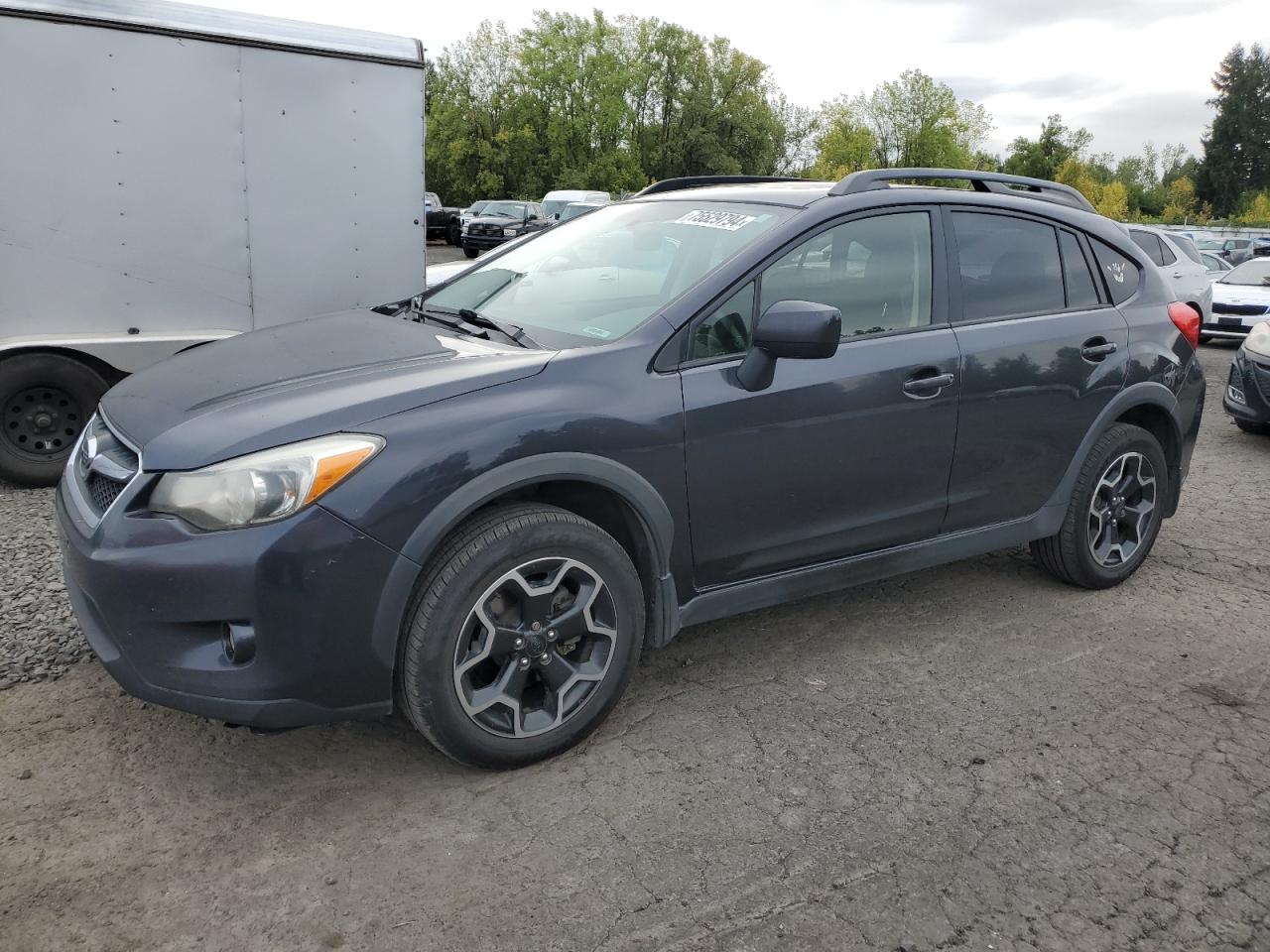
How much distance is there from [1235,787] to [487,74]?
70.9 m

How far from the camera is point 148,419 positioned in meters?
2.93

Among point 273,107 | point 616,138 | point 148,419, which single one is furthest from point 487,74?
point 148,419

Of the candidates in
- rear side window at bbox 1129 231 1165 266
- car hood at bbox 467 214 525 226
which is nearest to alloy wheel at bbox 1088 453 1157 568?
rear side window at bbox 1129 231 1165 266

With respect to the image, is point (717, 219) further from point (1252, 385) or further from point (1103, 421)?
point (1252, 385)

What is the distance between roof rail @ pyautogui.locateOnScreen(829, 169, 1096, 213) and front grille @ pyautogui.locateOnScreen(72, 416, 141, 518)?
2477 millimetres

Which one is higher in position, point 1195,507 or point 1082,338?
point 1082,338

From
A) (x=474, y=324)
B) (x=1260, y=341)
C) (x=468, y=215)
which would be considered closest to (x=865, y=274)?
(x=474, y=324)

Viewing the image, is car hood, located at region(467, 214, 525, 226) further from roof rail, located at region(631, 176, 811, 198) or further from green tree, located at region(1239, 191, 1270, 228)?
green tree, located at region(1239, 191, 1270, 228)

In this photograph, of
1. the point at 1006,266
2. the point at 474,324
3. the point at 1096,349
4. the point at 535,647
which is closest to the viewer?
the point at 535,647

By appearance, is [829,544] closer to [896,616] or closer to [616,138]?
[896,616]

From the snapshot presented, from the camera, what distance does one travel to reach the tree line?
65.1 m

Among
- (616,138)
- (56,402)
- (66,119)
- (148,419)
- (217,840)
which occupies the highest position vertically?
(616,138)

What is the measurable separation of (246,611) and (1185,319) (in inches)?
161

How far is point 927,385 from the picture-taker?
3668mm
